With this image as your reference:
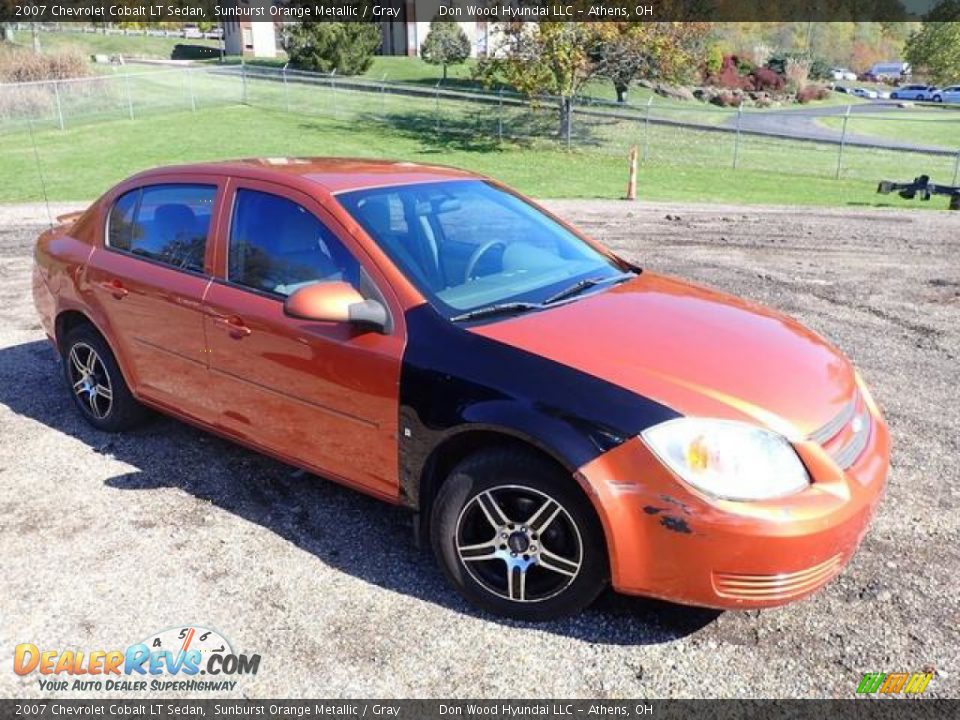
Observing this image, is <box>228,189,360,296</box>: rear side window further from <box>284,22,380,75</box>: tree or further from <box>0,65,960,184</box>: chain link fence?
<box>284,22,380,75</box>: tree

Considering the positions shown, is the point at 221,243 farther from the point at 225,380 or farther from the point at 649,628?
the point at 649,628

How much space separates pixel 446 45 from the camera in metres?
50.2

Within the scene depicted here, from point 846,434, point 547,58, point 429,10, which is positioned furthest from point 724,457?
point 429,10

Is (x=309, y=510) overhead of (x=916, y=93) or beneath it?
beneath

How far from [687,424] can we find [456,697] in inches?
49.9

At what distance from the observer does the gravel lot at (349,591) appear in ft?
9.67

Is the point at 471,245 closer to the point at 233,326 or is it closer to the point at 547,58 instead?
the point at 233,326

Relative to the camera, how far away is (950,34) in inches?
2537

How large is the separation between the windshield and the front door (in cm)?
22

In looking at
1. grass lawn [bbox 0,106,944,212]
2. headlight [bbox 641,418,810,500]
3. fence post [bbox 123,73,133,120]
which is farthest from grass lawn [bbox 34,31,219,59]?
headlight [bbox 641,418,810,500]

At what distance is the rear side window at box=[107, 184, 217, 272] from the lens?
420cm

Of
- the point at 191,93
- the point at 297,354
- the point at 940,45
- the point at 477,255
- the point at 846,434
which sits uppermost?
the point at 940,45

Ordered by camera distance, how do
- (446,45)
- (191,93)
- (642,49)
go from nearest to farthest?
(642,49), (191,93), (446,45)

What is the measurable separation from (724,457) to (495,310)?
3.72ft
